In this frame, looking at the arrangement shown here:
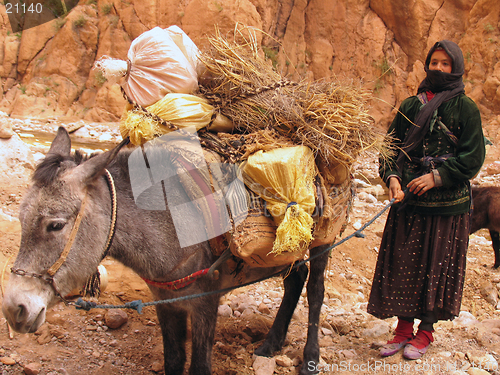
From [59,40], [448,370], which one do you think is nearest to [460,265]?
[448,370]

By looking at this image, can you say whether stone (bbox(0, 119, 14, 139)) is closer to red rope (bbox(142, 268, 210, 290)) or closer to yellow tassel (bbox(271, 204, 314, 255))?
red rope (bbox(142, 268, 210, 290))

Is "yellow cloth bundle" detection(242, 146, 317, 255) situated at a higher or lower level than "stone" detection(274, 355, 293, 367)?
higher

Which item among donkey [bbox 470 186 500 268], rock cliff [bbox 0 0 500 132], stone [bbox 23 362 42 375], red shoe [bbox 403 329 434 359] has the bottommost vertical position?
stone [bbox 23 362 42 375]

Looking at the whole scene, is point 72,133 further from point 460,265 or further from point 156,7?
point 460,265

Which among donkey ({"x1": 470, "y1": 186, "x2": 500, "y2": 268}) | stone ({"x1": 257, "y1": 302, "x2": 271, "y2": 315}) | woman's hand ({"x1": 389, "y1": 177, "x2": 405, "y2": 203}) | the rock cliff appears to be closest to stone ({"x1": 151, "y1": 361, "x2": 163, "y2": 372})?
stone ({"x1": 257, "y1": 302, "x2": 271, "y2": 315})

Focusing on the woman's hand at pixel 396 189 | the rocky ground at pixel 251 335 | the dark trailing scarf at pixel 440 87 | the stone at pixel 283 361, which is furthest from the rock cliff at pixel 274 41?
the stone at pixel 283 361

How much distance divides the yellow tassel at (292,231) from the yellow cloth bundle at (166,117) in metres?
0.75

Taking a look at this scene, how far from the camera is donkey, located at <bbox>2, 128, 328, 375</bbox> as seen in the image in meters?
1.63

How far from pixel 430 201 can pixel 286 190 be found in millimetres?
1252

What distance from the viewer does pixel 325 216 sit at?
2311 millimetres

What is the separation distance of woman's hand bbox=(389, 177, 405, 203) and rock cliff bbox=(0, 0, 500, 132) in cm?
1415

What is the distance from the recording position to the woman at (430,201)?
251cm

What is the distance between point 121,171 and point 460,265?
239cm

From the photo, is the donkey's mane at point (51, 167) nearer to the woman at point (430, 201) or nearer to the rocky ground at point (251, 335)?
the rocky ground at point (251, 335)
